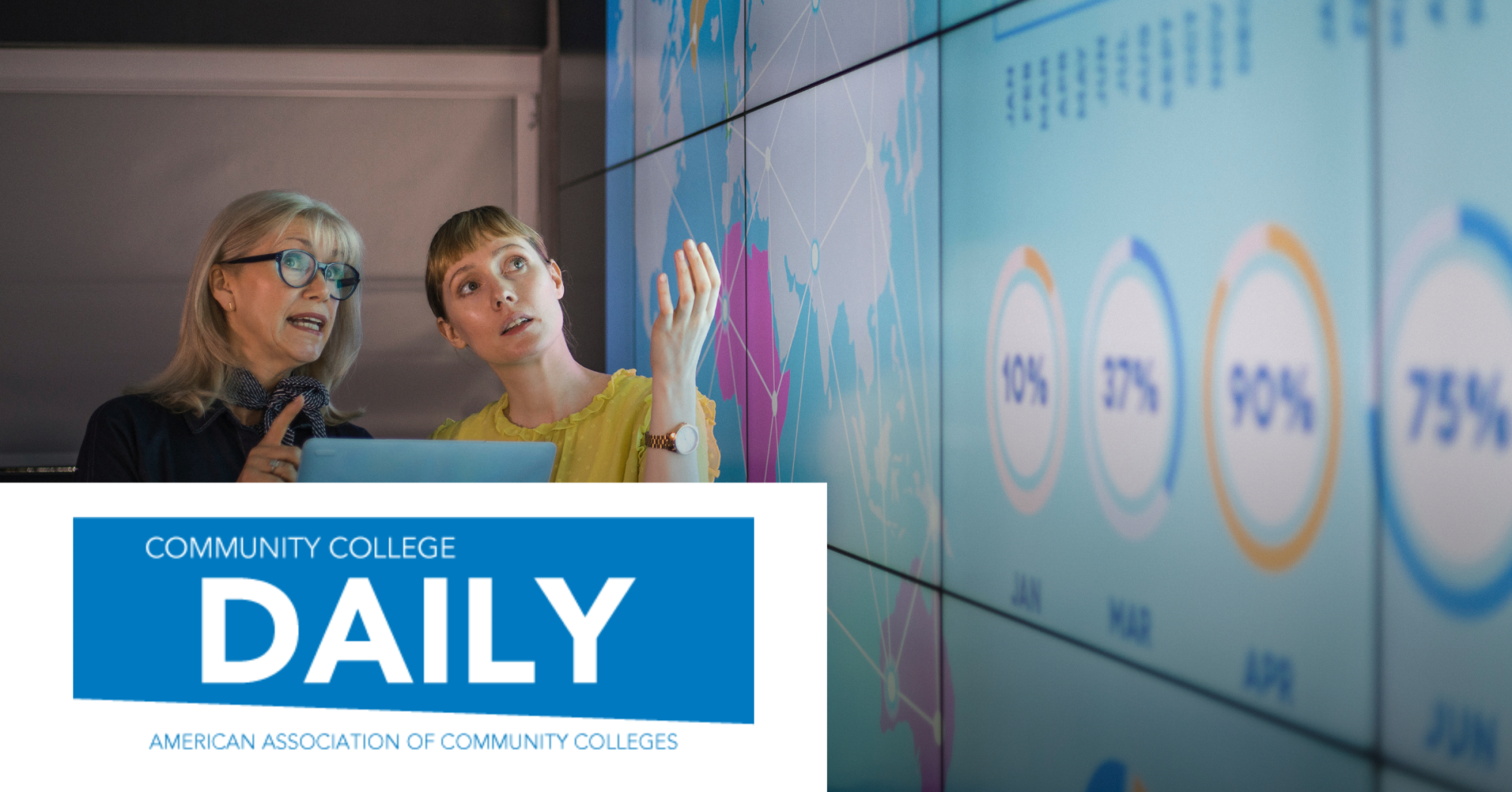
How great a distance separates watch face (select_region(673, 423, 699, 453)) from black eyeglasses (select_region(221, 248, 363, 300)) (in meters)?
0.86

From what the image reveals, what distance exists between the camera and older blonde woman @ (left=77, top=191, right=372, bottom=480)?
2143 mm

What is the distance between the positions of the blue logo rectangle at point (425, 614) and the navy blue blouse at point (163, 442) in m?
1.24

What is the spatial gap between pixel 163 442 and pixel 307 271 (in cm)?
46

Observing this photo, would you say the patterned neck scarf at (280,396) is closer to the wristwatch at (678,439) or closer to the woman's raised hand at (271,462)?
the woman's raised hand at (271,462)

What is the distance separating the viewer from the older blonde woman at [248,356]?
7.03 feet

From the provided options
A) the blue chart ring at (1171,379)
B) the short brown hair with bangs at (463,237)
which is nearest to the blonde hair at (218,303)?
the short brown hair with bangs at (463,237)

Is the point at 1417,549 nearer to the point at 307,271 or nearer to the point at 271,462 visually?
the point at 271,462

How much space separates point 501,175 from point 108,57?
4.95 ft

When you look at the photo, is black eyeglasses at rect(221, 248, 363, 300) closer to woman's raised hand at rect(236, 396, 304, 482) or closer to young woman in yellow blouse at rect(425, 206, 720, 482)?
young woman in yellow blouse at rect(425, 206, 720, 482)

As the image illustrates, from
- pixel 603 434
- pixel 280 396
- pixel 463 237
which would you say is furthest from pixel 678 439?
pixel 280 396

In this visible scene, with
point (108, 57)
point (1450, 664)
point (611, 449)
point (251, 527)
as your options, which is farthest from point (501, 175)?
point (1450, 664)

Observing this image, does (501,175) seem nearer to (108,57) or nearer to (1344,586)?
(108,57)

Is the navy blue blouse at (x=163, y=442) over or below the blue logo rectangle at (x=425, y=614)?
over

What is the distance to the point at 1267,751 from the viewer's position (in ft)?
4.21
